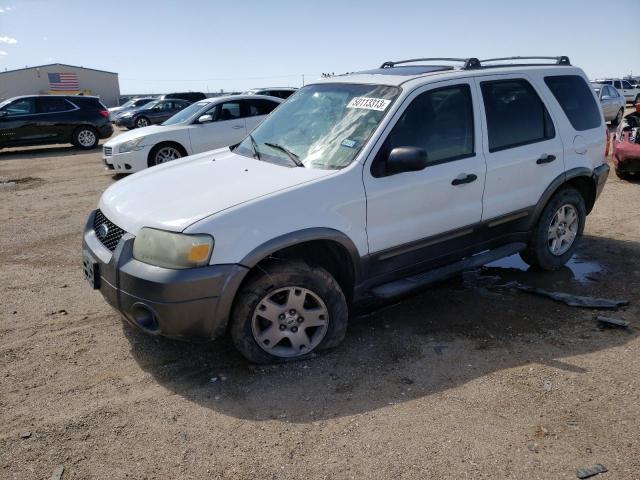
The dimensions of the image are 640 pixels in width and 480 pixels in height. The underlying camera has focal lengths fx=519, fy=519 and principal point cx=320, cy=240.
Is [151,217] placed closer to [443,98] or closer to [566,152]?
[443,98]

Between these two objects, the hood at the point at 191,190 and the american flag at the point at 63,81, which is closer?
the hood at the point at 191,190

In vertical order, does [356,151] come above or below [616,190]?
above

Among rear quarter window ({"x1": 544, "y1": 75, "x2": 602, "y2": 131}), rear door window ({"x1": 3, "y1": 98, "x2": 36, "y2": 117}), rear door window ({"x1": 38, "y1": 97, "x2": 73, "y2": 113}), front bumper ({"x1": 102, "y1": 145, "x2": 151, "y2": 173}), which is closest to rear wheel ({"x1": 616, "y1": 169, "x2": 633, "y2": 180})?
rear quarter window ({"x1": 544, "y1": 75, "x2": 602, "y2": 131})

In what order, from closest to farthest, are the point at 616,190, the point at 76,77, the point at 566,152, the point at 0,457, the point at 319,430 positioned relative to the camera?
the point at 0,457, the point at 319,430, the point at 566,152, the point at 616,190, the point at 76,77

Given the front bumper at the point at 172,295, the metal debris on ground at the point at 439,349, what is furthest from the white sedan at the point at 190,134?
the metal debris on ground at the point at 439,349

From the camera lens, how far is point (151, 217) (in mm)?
3246

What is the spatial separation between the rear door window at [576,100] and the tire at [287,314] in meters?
2.92

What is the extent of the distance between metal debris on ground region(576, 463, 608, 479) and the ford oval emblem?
10.4ft

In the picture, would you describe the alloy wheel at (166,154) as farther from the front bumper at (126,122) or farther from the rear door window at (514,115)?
the front bumper at (126,122)

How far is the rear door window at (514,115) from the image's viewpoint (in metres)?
4.22

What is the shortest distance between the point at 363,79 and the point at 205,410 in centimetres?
273

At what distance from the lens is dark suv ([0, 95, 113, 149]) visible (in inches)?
588

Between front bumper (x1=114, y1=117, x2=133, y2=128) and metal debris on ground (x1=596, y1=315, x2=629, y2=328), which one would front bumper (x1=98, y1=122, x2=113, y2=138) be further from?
metal debris on ground (x1=596, y1=315, x2=629, y2=328)

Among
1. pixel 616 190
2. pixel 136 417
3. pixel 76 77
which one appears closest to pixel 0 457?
pixel 136 417
